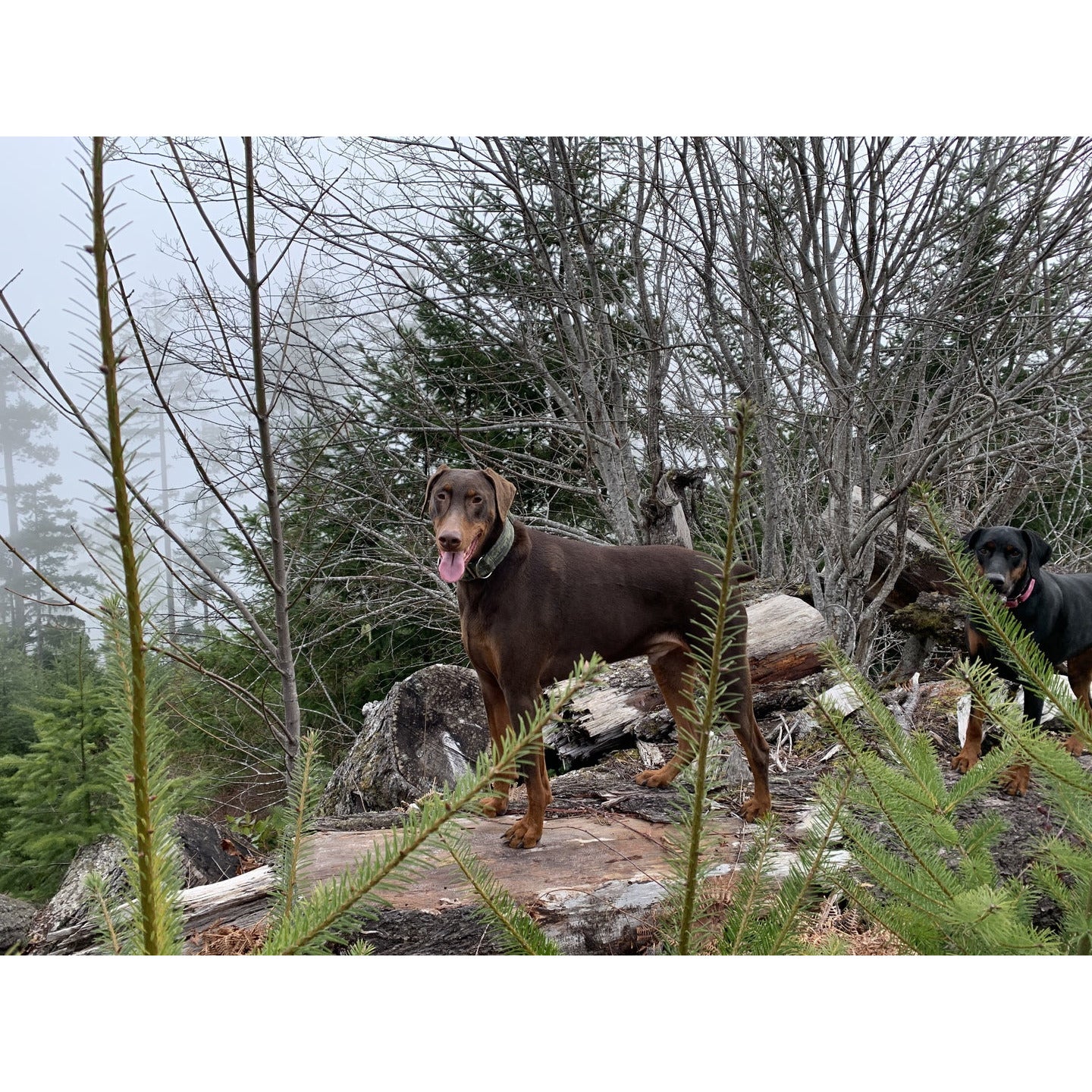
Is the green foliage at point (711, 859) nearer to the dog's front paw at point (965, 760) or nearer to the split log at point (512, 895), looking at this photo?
the split log at point (512, 895)

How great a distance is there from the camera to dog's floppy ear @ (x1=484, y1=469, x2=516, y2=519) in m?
2.06

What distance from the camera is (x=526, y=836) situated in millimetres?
2061

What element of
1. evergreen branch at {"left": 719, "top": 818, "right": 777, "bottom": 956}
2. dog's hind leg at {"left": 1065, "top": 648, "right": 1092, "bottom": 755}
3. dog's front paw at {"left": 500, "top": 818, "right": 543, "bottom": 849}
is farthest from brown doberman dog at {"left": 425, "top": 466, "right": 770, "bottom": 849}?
dog's hind leg at {"left": 1065, "top": 648, "right": 1092, "bottom": 755}

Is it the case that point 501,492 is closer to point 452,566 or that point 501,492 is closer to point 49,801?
point 452,566

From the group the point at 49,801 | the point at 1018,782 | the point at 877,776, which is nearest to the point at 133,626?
the point at 877,776

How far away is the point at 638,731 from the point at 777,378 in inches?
56.2

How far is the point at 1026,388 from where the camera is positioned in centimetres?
272

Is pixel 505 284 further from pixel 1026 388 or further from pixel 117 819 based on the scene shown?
pixel 117 819

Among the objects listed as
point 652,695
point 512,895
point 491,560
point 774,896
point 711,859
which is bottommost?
point 512,895

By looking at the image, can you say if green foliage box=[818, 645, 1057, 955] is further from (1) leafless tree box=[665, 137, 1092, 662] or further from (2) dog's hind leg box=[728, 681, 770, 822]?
(1) leafless tree box=[665, 137, 1092, 662]

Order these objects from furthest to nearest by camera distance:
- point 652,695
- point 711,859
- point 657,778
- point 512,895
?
point 652,695
point 657,778
point 512,895
point 711,859

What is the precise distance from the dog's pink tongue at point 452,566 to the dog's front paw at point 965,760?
65.6 inches

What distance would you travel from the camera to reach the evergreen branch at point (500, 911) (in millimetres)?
952

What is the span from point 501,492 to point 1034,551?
144 centimetres
